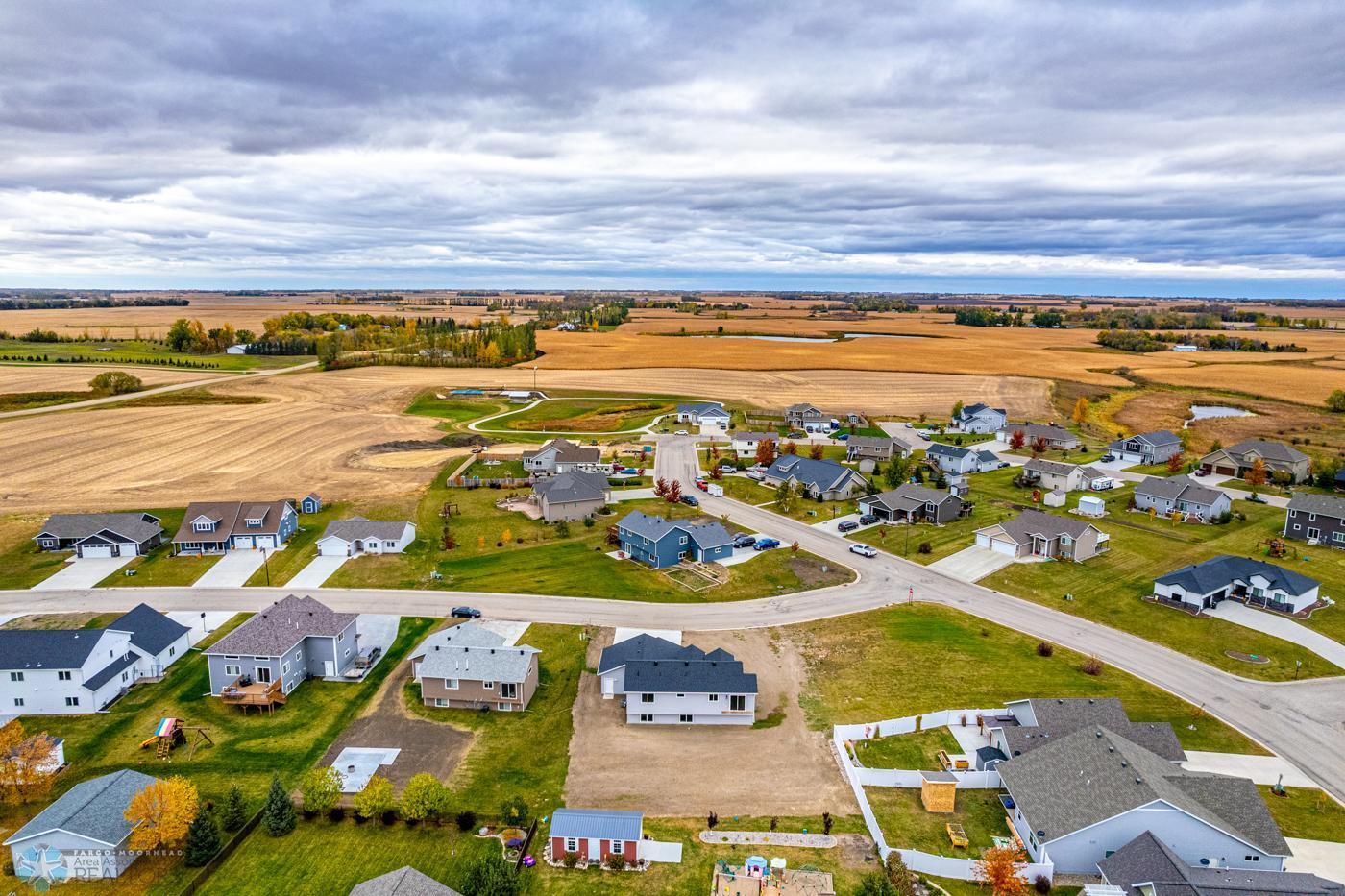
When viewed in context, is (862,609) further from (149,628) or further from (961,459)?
(149,628)

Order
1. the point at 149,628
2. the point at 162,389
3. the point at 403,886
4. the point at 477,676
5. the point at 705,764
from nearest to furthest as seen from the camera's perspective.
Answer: the point at 403,886 → the point at 705,764 → the point at 477,676 → the point at 149,628 → the point at 162,389

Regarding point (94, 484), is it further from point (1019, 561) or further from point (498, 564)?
point (1019, 561)

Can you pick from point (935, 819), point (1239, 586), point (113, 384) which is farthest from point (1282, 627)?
point (113, 384)

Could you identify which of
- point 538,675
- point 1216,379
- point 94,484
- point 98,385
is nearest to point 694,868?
point 538,675

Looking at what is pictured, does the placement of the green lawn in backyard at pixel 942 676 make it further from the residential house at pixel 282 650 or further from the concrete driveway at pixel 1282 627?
the residential house at pixel 282 650

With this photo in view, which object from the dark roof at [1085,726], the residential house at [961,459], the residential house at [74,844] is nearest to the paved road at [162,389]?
the residential house at [74,844]

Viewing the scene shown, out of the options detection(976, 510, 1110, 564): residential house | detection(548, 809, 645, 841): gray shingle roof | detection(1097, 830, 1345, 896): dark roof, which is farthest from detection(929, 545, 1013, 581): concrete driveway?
detection(548, 809, 645, 841): gray shingle roof

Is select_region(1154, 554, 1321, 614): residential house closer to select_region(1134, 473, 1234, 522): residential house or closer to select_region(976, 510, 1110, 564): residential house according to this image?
select_region(976, 510, 1110, 564): residential house

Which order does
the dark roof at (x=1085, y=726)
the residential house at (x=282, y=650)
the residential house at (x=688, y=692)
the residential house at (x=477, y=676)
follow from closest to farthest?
the dark roof at (x=1085, y=726), the residential house at (x=688, y=692), the residential house at (x=477, y=676), the residential house at (x=282, y=650)
